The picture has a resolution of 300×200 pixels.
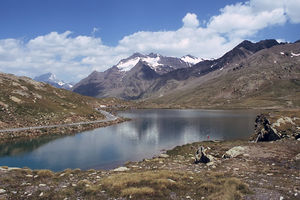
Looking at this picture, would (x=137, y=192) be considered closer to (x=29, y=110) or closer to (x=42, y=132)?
(x=42, y=132)

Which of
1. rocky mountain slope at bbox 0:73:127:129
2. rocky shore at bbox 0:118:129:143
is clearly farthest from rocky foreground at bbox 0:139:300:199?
rocky mountain slope at bbox 0:73:127:129

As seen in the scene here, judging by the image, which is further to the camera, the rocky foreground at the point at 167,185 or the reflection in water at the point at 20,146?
the reflection in water at the point at 20,146

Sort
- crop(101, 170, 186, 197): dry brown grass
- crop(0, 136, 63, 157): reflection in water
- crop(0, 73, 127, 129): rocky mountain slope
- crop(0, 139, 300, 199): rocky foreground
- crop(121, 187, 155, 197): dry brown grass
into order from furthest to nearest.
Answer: crop(0, 73, 127, 129): rocky mountain slope, crop(0, 136, 63, 157): reflection in water, crop(101, 170, 186, 197): dry brown grass, crop(121, 187, 155, 197): dry brown grass, crop(0, 139, 300, 199): rocky foreground

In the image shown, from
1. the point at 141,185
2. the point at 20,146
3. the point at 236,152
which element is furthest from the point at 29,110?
the point at 141,185

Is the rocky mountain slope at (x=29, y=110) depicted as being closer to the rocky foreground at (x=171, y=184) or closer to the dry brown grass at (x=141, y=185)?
the rocky foreground at (x=171, y=184)

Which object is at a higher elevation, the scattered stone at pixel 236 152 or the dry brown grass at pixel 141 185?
the dry brown grass at pixel 141 185

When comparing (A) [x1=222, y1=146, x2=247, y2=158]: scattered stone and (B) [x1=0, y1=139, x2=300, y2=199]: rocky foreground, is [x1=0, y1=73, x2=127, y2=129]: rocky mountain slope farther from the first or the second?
(A) [x1=222, y1=146, x2=247, y2=158]: scattered stone

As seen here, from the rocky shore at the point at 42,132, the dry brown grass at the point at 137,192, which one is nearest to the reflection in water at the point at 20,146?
the rocky shore at the point at 42,132

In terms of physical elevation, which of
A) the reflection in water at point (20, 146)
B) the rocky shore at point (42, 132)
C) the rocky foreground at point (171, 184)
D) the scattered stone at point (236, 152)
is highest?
the rocky foreground at point (171, 184)

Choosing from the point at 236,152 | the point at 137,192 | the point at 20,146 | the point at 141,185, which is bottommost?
the point at 20,146

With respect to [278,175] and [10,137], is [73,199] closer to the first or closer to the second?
[278,175]

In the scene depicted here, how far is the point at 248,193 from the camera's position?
55.5 feet

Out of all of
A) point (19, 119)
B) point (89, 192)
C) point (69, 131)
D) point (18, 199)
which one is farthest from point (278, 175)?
point (19, 119)

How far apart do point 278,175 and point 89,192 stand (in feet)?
62.2
